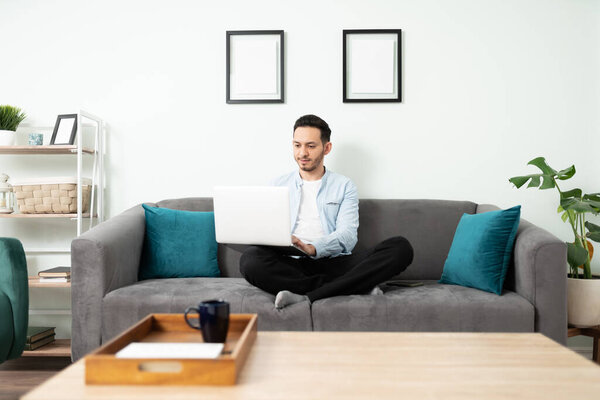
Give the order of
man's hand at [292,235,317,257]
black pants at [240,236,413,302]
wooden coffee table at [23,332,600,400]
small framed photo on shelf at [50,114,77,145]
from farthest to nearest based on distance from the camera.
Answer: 1. small framed photo on shelf at [50,114,77,145]
2. man's hand at [292,235,317,257]
3. black pants at [240,236,413,302]
4. wooden coffee table at [23,332,600,400]

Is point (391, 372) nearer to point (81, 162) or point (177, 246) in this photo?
point (177, 246)

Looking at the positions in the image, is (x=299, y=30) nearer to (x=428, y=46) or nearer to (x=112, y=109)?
(x=428, y=46)

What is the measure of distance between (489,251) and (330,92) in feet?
4.46

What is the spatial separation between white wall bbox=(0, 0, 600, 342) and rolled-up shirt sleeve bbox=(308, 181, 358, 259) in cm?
42

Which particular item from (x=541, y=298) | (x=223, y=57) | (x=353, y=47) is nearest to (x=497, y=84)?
(x=353, y=47)

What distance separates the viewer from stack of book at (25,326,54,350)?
2396 mm

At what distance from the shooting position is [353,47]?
2812 mm

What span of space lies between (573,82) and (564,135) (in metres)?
0.32

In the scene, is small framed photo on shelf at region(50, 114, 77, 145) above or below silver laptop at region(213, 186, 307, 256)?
above

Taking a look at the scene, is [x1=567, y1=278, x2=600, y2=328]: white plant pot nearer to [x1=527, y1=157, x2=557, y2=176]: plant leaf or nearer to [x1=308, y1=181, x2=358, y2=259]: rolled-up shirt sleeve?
[x1=527, y1=157, x2=557, y2=176]: plant leaf

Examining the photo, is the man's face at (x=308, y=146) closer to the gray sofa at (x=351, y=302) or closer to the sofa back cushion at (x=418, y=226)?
the sofa back cushion at (x=418, y=226)

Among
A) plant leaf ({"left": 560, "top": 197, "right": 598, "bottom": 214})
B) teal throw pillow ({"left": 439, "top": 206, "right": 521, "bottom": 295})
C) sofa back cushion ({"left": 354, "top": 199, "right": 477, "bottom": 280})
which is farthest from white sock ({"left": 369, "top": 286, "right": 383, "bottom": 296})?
plant leaf ({"left": 560, "top": 197, "right": 598, "bottom": 214})

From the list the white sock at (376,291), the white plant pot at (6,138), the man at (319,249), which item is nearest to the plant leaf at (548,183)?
the man at (319,249)

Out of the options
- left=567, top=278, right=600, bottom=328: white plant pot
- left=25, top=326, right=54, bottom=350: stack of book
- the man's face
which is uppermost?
the man's face
